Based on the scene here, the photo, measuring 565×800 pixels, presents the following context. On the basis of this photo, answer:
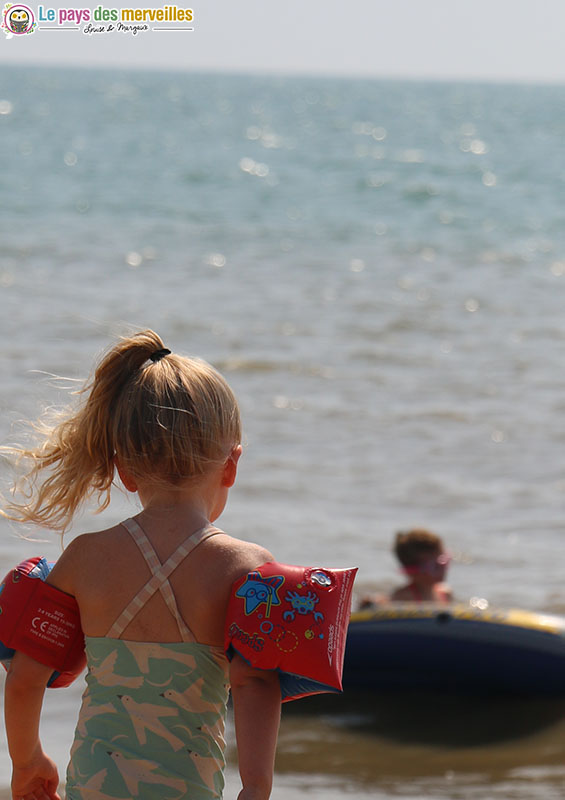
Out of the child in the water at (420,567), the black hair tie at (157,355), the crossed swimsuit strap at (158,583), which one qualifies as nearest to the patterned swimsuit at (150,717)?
the crossed swimsuit strap at (158,583)

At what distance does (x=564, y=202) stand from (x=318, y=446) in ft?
63.6

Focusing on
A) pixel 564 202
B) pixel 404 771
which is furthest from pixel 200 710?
pixel 564 202

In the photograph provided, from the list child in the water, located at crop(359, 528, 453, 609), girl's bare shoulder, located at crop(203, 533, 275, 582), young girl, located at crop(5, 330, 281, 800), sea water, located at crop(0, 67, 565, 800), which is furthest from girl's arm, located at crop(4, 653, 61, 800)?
child in the water, located at crop(359, 528, 453, 609)

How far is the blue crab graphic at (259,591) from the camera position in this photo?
190 cm

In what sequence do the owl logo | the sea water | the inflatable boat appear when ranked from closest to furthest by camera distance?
the sea water, the inflatable boat, the owl logo

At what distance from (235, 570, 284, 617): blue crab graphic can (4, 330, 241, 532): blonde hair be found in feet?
0.73

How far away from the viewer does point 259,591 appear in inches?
75.2

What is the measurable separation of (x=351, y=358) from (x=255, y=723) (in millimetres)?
9373

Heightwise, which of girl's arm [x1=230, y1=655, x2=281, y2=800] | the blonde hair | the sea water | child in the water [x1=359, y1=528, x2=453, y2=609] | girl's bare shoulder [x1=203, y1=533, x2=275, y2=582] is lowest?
girl's arm [x1=230, y1=655, x2=281, y2=800]

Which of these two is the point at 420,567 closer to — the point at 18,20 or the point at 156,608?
the point at 156,608

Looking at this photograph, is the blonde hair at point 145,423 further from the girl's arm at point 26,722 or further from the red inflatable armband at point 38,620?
the girl's arm at point 26,722

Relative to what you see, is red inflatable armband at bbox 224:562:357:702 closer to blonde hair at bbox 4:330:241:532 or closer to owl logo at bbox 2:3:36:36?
blonde hair at bbox 4:330:241:532

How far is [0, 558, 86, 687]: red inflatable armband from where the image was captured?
204 centimetres

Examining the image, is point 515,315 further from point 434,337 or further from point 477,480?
point 477,480
